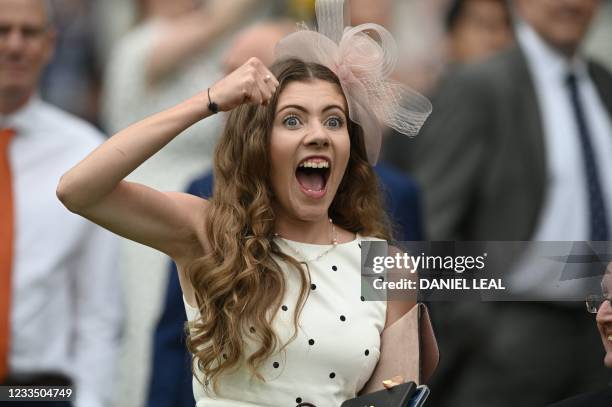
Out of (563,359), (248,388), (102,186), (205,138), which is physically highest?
(102,186)

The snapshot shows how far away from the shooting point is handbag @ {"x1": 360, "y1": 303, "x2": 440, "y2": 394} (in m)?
4.73

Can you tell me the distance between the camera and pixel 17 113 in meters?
6.76

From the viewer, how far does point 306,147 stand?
481 cm

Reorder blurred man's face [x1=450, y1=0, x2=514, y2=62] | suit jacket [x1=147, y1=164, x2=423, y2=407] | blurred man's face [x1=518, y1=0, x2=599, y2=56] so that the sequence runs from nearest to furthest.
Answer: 1. suit jacket [x1=147, y1=164, x2=423, y2=407]
2. blurred man's face [x1=518, y1=0, x2=599, y2=56]
3. blurred man's face [x1=450, y1=0, x2=514, y2=62]

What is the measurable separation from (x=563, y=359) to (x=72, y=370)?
2122mm

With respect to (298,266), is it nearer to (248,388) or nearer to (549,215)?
(248,388)

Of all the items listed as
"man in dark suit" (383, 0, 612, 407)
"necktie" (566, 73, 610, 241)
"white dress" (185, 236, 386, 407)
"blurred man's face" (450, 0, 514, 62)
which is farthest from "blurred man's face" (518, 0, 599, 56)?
"white dress" (185, 236, 386, 407)

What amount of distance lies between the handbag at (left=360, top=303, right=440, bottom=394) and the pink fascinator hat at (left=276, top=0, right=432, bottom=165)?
517 millimetres

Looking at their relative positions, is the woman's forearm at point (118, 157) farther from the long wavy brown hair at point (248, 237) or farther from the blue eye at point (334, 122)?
the blue eye at point (334, 122)

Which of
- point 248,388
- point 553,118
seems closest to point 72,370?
point 248,388

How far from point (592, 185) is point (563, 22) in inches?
32.8

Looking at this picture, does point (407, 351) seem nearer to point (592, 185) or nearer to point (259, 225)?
point (259, 225)

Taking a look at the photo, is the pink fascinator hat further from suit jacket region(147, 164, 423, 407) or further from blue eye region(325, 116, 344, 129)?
suit jacket region(147, 164, 423, 407)

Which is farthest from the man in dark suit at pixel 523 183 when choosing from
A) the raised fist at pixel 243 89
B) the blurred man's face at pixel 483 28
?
the raised fist at pixel 243 89
